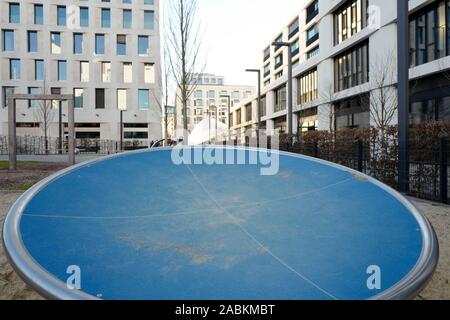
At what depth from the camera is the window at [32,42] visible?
43.8m

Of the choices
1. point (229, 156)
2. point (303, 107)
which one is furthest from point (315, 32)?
point (229, 156)

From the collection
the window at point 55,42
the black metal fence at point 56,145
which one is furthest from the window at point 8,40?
the black metal fence at point 56,145

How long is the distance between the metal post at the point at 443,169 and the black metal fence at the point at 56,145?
34.7 metres

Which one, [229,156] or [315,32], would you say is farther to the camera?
[315,32]

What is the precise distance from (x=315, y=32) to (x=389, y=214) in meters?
43.4

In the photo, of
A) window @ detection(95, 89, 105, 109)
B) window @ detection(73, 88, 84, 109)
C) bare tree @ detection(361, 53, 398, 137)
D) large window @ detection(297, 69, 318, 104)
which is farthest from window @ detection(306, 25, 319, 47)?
window @ detection(73, 88, 84, 109)

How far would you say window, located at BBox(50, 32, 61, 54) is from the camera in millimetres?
44062

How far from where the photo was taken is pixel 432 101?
1906cm

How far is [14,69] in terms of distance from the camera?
43656 millimetres

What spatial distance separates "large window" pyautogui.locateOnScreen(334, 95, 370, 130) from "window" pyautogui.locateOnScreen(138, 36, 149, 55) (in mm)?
27316
